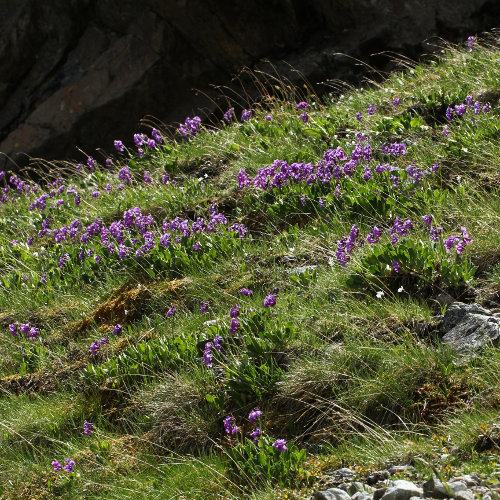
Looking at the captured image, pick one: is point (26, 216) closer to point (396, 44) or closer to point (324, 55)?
point (324, 55)

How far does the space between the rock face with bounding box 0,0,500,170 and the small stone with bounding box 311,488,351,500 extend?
27.1ft

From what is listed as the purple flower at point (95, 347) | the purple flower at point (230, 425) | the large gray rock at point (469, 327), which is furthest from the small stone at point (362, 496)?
the purple flower at point (95, 347)

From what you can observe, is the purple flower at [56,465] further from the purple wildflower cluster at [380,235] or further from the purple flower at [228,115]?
the purple flower at [228,115]

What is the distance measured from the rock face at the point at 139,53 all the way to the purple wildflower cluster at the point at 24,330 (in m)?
5.70

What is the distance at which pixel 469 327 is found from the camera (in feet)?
14.7

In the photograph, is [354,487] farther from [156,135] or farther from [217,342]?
[156,135]

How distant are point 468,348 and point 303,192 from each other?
3.06 meters

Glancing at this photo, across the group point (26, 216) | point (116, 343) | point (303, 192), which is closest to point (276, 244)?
point (303, 192)

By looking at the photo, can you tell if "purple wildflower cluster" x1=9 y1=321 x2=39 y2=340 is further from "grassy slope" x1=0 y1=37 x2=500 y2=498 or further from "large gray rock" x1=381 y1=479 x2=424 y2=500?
"large gray rock" x1=381 y1=479 x2=424 y2=500

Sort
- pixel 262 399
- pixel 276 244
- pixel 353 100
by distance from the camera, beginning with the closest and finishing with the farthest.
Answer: pixel 262 399
pixel 276 244
pixel 353 100

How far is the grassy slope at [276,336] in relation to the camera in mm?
4230

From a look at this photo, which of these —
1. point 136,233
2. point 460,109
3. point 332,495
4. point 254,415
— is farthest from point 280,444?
point 460,109

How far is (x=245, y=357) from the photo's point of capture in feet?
16.4

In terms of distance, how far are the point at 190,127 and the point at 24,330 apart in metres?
4.59
